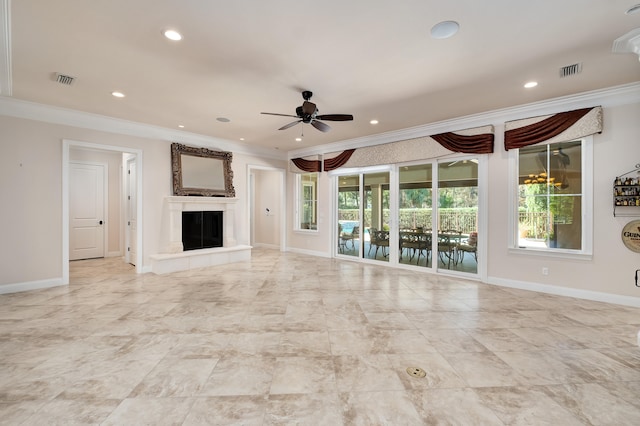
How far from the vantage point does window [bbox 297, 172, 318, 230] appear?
764 centimetres

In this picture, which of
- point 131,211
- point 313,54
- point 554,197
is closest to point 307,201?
point 131,211

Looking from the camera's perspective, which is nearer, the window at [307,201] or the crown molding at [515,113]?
the crown molding at [515,113]

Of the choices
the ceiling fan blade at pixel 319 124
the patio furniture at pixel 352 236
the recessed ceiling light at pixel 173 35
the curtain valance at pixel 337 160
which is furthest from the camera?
the patio furniture at pixel 352 236

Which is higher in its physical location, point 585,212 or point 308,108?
point 308,108

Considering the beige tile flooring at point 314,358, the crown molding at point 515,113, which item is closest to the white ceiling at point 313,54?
the crown molding at point 515,113

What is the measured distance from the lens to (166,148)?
5832mm

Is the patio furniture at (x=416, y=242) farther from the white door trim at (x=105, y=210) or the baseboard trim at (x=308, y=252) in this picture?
the white door trim at (x=105, y=210)

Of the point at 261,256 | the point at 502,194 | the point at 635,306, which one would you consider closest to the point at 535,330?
the point at 635,306

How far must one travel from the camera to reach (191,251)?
605 centimetres

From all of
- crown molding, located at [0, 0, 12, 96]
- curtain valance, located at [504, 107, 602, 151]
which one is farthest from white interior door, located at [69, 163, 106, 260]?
curtain valance, located at [504, 107, 602, 151]

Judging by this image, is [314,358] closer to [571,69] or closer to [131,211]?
[571,69]

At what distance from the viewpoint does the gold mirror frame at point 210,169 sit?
19.3 feet

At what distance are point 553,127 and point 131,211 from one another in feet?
26.3

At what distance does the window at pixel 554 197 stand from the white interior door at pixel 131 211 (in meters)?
7.13
